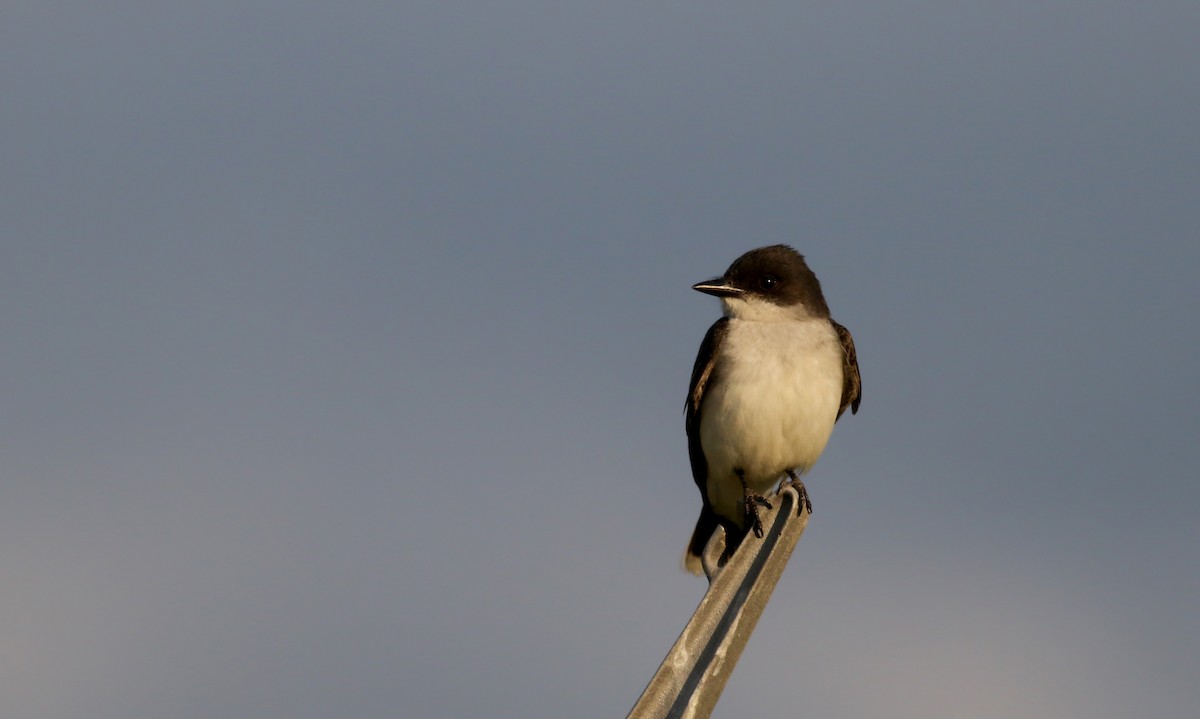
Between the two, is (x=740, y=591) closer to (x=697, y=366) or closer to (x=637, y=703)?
(x=637, y=703)

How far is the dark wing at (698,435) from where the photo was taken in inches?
535

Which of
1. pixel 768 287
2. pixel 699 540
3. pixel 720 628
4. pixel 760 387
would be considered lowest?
pixel 699 540

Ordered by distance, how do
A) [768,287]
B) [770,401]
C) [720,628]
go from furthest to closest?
[768,287] → [770,401] → [720,628]

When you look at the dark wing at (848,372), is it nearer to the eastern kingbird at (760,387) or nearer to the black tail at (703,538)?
the eastern kingbird at (760,387)

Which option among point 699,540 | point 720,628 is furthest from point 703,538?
point 720,628

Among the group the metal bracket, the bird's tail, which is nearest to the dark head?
the bird's tail

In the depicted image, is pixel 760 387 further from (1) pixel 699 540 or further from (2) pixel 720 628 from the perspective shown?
(2) pixel 720 628

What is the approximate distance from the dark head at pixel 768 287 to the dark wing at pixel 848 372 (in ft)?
0.93

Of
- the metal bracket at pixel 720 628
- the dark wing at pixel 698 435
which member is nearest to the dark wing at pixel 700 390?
the dark wing at pixel 698 435

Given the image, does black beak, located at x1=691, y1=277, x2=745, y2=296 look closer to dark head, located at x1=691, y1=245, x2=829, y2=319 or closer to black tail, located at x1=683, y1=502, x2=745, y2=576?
dark head, located at x1=691, y1=245, x2=829, y2=319

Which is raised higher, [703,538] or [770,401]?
[770,401]

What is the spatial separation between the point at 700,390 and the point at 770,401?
0.90m

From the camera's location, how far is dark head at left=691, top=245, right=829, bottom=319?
1398 centimetres

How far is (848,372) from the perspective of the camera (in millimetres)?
14133
